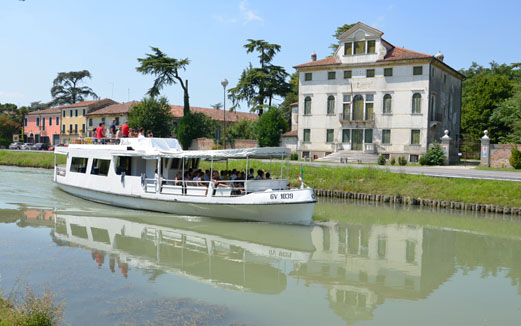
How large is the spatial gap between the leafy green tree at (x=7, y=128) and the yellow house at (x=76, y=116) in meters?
10.8

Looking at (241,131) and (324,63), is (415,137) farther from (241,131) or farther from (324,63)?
(241,131)

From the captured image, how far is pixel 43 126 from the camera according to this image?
269 ft

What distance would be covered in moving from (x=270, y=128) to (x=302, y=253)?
3567 cm

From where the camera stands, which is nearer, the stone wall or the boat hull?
the boat hull

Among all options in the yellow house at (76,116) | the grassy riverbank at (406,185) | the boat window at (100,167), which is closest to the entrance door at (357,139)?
the grassy riverbank at (406,185)

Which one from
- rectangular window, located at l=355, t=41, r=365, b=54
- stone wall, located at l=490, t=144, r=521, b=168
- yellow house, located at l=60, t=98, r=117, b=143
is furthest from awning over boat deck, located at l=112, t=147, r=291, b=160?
yellow house, located at l=60, t=98, r=117, b=143

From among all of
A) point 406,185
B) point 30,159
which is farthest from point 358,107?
point 30,159

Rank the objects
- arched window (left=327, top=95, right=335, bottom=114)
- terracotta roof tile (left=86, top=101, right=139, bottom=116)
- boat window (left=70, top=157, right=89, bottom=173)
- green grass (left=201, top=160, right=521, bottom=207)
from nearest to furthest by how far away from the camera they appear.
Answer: green grass (left=201, top=160, right=521, bottom=207), boat window (left=70, top=157, right=89, bottom=173), arched window (left=327, top=95, right=335, bottom=114), terracotta roof tile (left=86, top=101, right=139, bottom=116)

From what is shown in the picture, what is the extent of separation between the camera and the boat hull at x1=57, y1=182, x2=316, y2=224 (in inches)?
656

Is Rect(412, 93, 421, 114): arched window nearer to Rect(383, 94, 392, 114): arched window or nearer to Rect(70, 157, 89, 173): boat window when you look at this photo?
Rect(383, 94, 392, 114): arched window

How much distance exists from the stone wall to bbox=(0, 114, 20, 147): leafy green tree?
74409 mm

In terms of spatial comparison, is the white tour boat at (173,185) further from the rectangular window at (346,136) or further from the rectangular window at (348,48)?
the rectangular window at (348,48)

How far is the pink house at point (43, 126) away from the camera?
79.8 metres

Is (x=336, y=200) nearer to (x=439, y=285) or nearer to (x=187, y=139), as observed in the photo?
(x=439, y=285)
